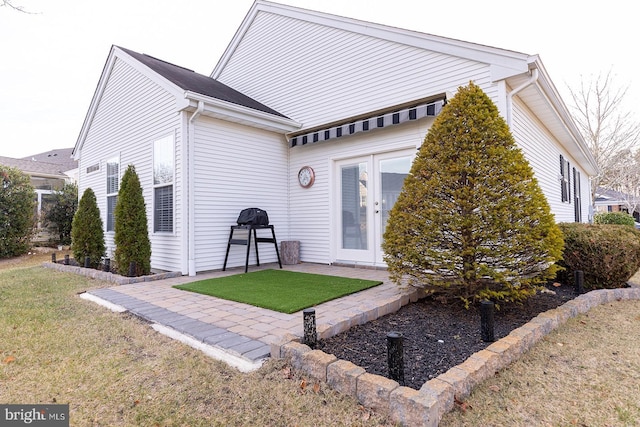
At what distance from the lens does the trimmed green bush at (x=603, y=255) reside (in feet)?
14.1

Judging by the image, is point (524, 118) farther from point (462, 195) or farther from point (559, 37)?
point (559, 37)

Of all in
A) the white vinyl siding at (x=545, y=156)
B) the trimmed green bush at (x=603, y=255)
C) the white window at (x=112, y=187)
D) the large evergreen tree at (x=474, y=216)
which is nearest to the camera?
the large evergreen tree at (x=474, y=216)

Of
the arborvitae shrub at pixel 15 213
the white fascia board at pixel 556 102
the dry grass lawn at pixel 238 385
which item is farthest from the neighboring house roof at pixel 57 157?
the white fascia board at pixel 556 102

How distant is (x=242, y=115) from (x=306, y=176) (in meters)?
1.81

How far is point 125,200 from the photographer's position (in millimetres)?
5680

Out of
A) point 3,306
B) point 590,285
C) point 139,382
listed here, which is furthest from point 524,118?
point 3,306

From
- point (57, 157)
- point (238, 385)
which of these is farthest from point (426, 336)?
point (57, 157)

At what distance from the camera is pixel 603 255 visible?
4305 millimetres

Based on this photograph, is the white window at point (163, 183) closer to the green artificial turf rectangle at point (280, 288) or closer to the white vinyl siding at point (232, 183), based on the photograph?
the white vinyl siding at point (232, 183)

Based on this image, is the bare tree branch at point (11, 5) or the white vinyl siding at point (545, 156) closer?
the bare tree branch at point (11, 5)

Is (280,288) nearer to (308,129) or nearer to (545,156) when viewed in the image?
(308,129)

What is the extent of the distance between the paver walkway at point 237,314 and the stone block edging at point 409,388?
1.17 ft

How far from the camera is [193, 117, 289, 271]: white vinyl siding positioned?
5.95 metres

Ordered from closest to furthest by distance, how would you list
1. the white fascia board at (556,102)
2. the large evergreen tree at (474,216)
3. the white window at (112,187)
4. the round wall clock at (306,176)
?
the large evergreen tree at (474,216) < the white fascia board at (556,102) < the round wall clock at (306,176) < the white window at (112,187)
